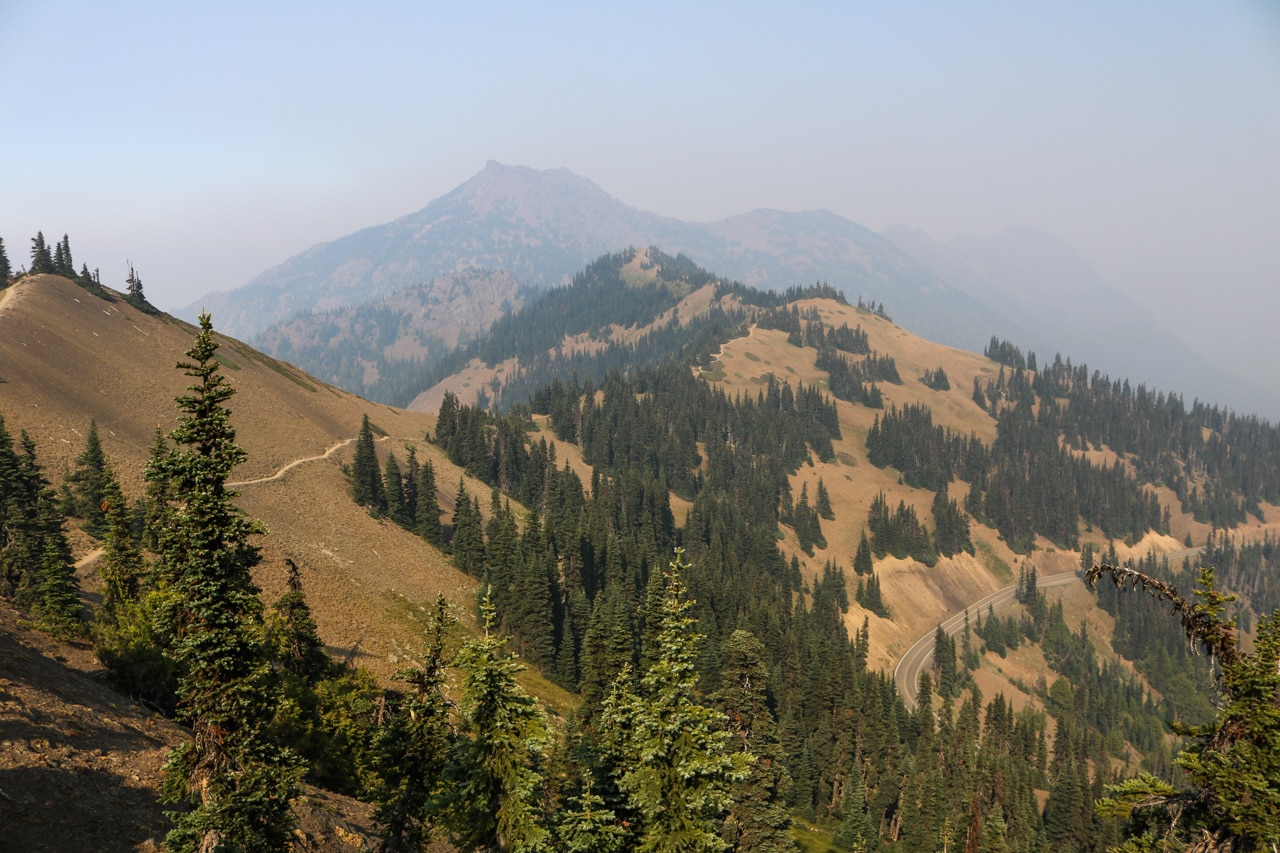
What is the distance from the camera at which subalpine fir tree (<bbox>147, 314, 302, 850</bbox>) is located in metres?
22.1

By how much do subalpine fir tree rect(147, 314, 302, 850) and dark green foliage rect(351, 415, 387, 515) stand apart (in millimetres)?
102758

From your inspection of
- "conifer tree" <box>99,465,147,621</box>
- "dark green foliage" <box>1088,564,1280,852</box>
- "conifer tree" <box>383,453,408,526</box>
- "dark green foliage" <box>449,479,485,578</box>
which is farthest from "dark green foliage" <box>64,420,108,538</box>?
"dark green foliage" <box>1088,564,1280,852</box>

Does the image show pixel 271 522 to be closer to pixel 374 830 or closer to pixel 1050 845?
pixel 374 830

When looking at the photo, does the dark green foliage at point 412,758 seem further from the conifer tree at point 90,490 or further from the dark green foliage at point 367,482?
the dark green foliage at point 367,482

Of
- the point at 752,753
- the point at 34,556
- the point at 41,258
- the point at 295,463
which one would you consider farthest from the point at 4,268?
the point at 752,753

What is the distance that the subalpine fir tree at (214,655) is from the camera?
2206 centimetres

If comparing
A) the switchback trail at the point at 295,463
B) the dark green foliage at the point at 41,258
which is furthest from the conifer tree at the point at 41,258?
the switchback trail at the point at 295,463

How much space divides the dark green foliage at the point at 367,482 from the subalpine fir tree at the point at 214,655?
337ft

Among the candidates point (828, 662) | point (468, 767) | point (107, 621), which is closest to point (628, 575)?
point (828, 662)

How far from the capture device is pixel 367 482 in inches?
4894

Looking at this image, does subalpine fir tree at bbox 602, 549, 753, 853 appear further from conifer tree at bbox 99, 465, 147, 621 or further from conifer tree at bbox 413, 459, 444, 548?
conifer tree at bbox 413, 459, 444, 548

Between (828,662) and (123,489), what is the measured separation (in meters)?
106

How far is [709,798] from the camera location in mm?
26984

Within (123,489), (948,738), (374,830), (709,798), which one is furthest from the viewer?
(948,738)
